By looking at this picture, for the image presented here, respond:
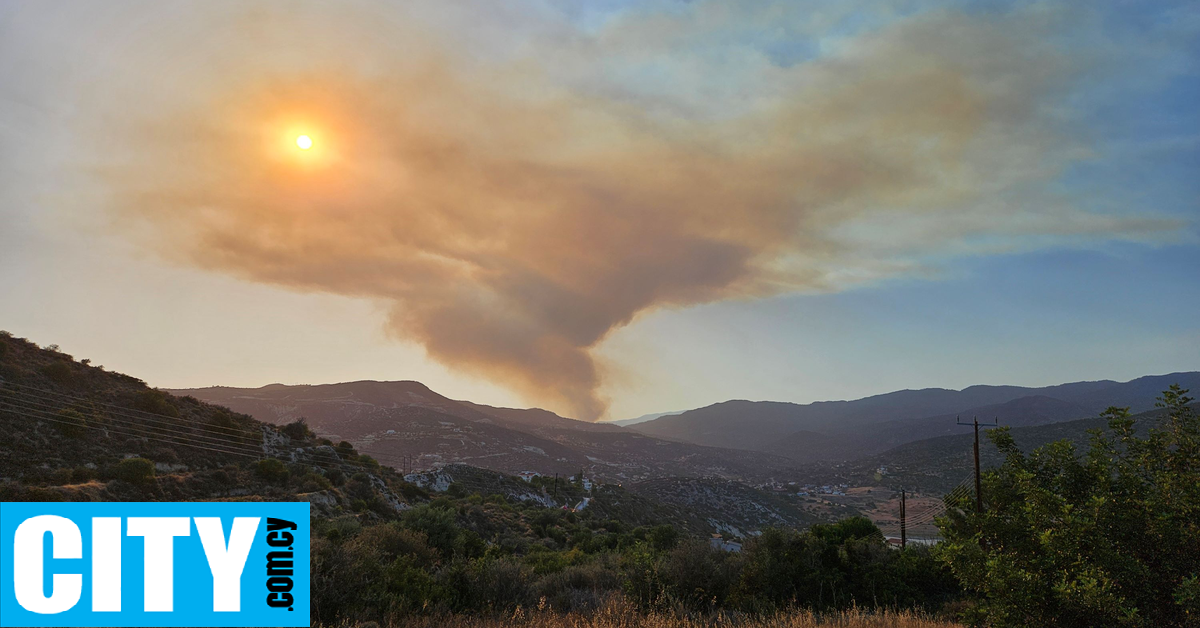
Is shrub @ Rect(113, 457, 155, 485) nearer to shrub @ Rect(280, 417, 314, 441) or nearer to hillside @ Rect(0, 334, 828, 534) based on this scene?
hillside @ Rect(0, 334, 828, 534)

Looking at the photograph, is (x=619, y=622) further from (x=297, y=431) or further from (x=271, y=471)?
(x=297, y=431)

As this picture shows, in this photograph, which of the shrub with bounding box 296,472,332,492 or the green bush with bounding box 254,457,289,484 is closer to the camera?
the shrub with bounding box 296,472,332,492

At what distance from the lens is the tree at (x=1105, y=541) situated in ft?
23.9

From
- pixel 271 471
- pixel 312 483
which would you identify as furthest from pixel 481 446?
pixel 271 471

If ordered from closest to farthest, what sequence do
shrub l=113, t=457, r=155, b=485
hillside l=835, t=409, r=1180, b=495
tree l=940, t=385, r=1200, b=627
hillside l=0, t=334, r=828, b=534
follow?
tree l=940, t=385, r=1200, b=627, hillside l=0, t=334, r=828, b=534, shrub l=113, t=457, r=155, b=485, hillside l=835, t=409, r=1180, b=495

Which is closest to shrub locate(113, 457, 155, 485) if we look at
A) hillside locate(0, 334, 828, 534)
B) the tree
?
hillside locate(0, 334, 828, 534)

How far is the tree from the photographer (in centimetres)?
727

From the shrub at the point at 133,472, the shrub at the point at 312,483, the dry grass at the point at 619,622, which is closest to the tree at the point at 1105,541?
the dry grass at the point at 619,622

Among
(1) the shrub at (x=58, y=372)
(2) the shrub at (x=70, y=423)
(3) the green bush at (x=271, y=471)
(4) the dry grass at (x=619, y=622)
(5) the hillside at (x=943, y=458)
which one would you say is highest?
(1) the shrub at (x=58, y=372)

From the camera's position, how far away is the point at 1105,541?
24.8 feet

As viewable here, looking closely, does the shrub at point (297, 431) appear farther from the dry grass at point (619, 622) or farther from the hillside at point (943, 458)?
the hillside at point (943, 458)

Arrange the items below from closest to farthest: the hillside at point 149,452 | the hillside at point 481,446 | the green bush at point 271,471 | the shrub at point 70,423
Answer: the hillside at point 149,452 < the shrub at point 70,423 < the green bush at point 271,471 < the hillside at point 481,446

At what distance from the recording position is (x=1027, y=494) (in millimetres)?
8383

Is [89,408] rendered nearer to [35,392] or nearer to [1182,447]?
[35,392]
